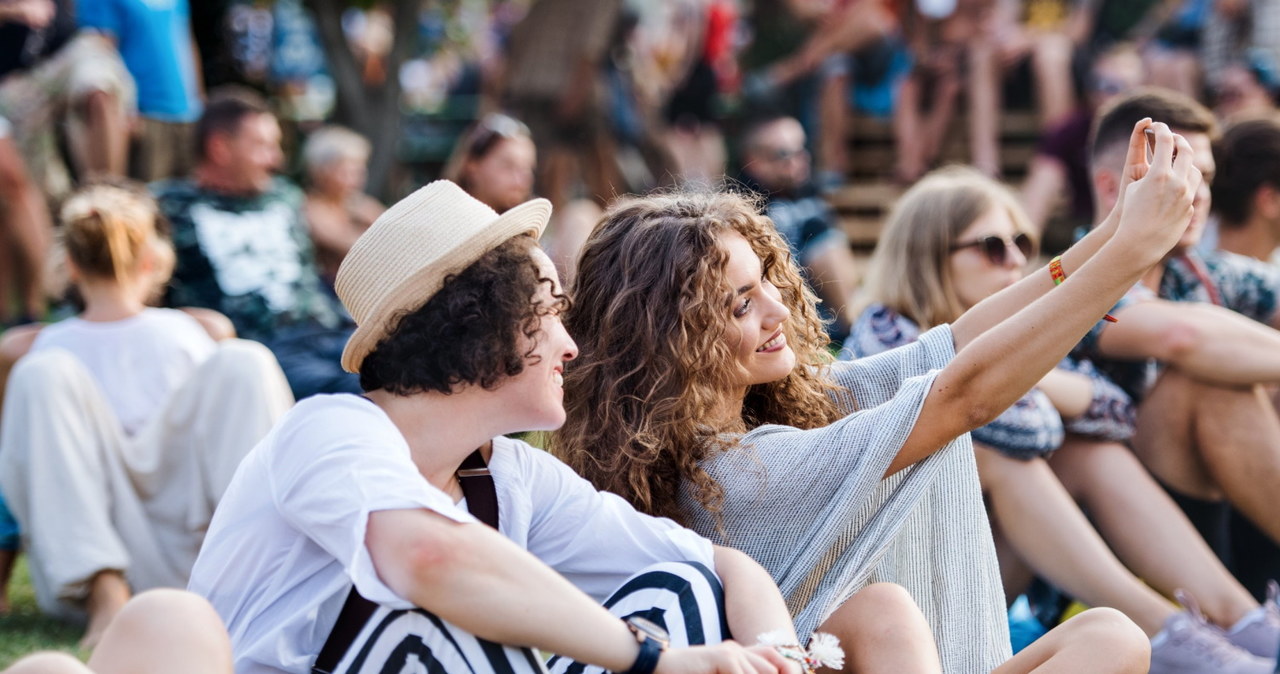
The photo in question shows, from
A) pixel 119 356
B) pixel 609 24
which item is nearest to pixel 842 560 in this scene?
pixel 119 356

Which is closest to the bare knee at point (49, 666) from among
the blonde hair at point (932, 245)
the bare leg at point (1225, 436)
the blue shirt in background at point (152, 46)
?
the blonde hair at point (932, 245)

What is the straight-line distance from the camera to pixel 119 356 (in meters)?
4.39

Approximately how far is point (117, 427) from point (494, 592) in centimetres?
258

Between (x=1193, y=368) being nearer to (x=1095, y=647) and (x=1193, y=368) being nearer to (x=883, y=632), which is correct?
(x=1095, y=647)

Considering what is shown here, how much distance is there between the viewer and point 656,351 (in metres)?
2.69

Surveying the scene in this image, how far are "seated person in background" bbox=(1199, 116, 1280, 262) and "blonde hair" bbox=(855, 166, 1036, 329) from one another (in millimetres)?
1051

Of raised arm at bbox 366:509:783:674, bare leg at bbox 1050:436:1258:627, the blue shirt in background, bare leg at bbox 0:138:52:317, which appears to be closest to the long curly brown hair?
raised arm at bbox 366:509:783:674

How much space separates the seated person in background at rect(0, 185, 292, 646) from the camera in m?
3.97

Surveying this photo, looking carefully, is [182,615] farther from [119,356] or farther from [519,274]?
[119,356]

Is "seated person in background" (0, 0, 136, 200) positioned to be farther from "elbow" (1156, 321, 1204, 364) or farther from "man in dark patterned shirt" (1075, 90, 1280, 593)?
"elbow" (1156, 321, 1204, 364)

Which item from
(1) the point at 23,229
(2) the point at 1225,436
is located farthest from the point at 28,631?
(1) the point at 23,229

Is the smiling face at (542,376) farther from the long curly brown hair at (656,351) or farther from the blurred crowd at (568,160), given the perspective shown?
the blurred crowd at (568,160)

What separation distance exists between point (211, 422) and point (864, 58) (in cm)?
684

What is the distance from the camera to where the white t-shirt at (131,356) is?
4371 millimetres
